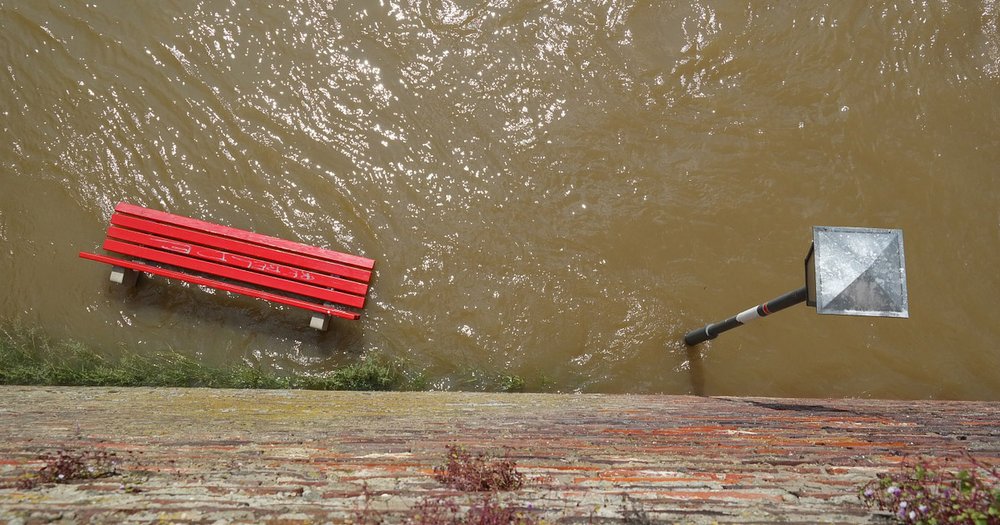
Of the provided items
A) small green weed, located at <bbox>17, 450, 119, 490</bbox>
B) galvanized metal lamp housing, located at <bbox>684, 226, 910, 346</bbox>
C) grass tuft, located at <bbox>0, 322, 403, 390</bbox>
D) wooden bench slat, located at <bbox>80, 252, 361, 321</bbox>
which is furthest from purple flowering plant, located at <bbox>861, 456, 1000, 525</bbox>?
wooden bench slat, located at <bbox>80, 252, 361, 321</bbox>

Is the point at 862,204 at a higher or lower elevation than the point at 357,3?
lower

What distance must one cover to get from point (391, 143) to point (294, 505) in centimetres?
423

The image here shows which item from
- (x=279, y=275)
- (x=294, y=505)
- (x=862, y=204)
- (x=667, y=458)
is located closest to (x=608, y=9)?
(x=862, y=204)

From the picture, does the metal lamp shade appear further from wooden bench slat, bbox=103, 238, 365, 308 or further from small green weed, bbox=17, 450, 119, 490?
wooden bench slat, bbox=103, 238, 365, 308

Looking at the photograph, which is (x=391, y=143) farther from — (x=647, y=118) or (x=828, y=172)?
(x=828, y=172)

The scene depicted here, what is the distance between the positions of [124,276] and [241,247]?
1.10 metres

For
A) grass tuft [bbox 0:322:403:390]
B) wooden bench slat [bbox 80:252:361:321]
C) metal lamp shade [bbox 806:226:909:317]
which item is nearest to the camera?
metal lamp shade [bbox 806:226:909:317]

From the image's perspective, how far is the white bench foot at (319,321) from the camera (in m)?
5.93

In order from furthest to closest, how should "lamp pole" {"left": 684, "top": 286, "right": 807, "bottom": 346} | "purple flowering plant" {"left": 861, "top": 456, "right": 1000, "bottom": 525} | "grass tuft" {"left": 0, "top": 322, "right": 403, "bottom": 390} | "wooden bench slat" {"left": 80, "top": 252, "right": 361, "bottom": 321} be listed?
"wooden bench slat" {"left": 80, "top": 252, "right": 361, "bottom": 321}
"grass tuft" {"left": 0, "top": 322, "right": 403, "bottom": 390}
"lamp pole" {"left": 684, "top": 286, "right": 807, "bottom": 346}
"purple flowering plant" {"left": 861, "top": 456, "right": 1000, "bottom": 525}

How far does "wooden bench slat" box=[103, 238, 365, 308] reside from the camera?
5.96m

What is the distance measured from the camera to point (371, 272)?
20.0 feet

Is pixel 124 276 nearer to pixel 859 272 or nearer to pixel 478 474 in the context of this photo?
pixel 478 474

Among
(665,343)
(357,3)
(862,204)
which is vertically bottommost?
(665,343)

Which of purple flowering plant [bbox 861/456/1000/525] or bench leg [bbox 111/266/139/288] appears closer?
purple flowering plant [bbox 861/456/1000/525]
